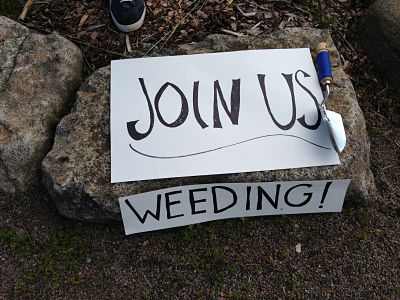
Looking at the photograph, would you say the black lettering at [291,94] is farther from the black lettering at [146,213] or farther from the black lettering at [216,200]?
the black lettering at [146,213]

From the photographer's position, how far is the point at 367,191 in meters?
1.59

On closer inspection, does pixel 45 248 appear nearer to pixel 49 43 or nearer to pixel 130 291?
pixel 130 291

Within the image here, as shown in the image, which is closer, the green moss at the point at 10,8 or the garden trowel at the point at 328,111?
the garden trowel at the point at 328,111

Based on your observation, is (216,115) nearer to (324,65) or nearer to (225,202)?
(225,202)

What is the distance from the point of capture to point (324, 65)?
63.9 inches

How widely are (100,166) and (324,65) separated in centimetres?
78

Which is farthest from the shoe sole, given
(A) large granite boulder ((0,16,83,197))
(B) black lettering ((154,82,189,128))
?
(B) black lettering ((154,82,189,128))

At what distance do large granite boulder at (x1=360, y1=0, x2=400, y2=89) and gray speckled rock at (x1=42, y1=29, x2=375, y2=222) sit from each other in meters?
0.30

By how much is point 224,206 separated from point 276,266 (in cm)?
24

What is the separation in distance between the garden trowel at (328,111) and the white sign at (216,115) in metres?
0.03

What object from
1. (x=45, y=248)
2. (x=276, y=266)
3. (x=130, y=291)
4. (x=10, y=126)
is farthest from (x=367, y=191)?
(x=10, y=126)

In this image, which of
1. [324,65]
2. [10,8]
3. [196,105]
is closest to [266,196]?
[196,105]

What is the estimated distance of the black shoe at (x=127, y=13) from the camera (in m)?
1.78

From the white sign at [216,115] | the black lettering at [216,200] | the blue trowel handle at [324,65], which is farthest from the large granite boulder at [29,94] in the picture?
the blue trowel handle at [324,65]
